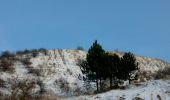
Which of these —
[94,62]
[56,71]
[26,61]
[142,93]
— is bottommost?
[142,93]

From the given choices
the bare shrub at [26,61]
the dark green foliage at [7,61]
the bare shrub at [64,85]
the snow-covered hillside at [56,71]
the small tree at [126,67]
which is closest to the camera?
the small tree at [126,67]

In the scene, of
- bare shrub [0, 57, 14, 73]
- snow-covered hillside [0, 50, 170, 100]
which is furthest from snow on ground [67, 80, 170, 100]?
bare shrub [0, 57, 14, 73]

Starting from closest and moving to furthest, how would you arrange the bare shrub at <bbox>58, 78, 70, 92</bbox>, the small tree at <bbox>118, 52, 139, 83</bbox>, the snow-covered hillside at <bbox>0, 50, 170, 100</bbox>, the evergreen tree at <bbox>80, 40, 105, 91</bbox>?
the evergreen tree at <bbox>80, 40, 105, 91</bbox>, the small tree at <bbox>118, 52, 139, 83</bbox>, the snow-covered hillside at <bbox>0, 50, 170, 100</bbox>, the bare shrub at <bbox>58, 78, 70, 92</bbox>

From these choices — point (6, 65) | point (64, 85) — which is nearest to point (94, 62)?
point (64, 85)

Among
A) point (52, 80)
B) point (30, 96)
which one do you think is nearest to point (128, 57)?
point (30, 96)

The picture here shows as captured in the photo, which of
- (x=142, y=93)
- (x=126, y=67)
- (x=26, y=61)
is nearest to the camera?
(x=142, y=93)

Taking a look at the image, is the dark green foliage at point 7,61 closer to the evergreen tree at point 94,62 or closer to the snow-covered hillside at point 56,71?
the snow-covered hillside at point 56,71

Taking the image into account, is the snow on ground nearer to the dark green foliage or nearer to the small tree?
the small tree

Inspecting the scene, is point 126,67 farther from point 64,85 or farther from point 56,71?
point 56,71

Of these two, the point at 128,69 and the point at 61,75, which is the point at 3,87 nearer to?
the point at 61,75

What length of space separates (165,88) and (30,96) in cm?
2784

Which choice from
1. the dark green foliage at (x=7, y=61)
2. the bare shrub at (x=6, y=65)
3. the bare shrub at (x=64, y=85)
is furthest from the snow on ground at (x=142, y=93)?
the dark green foliage at (x=7, y=61)

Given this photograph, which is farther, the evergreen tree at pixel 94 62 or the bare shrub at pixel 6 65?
the bare shrub at pixel 6 65

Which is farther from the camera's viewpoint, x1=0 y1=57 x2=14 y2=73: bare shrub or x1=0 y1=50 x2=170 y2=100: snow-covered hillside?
x1=0 y1=57 x2=14 y2=73: bare shrub
